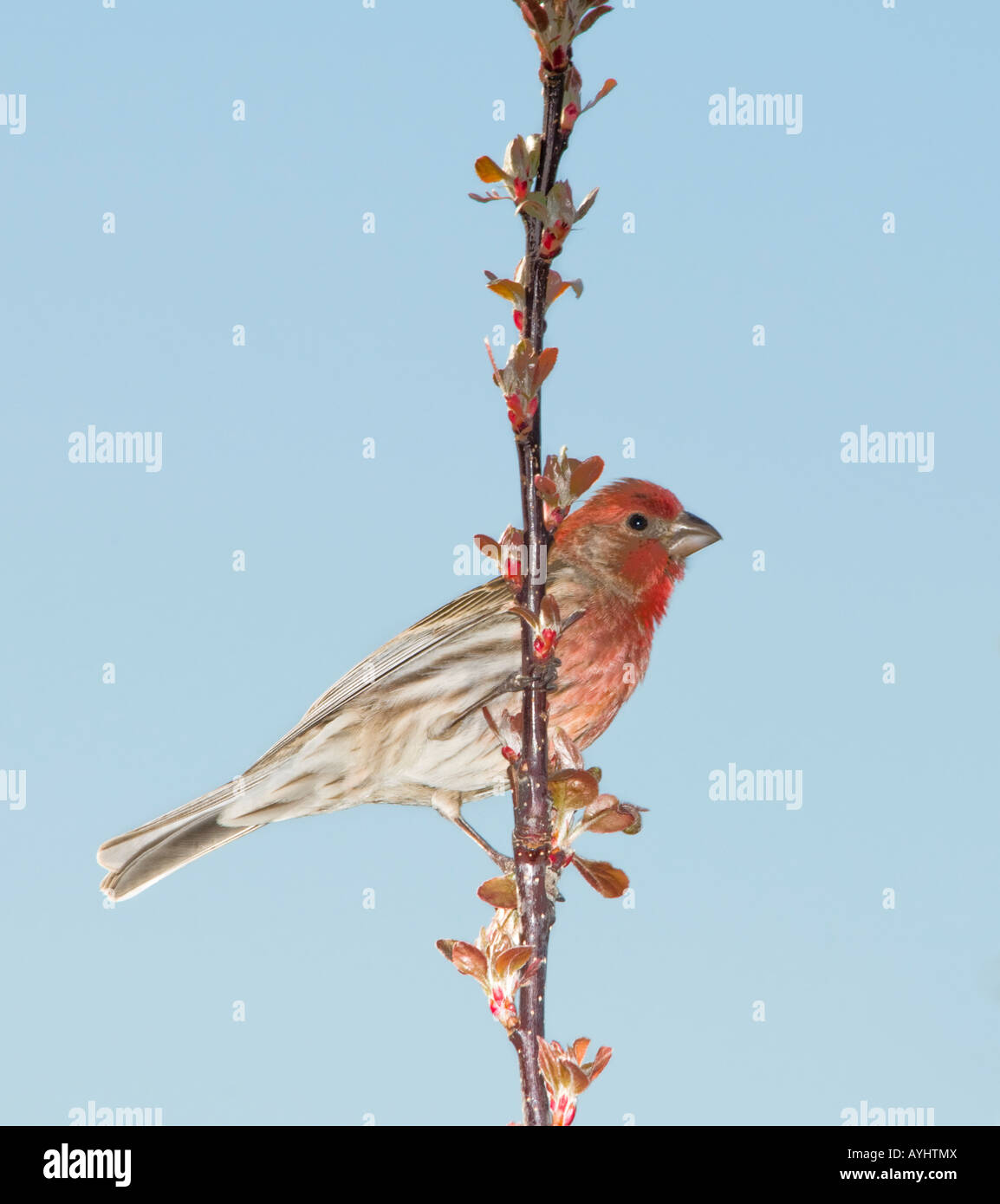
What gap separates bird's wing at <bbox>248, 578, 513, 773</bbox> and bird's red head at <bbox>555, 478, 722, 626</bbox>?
1.38 ft

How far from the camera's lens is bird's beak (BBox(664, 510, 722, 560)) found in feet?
18.8

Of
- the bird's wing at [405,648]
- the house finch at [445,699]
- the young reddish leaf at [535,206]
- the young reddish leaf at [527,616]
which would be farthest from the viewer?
the bird's wing at [405,648]

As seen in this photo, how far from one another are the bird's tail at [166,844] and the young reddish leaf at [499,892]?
2.83 metres

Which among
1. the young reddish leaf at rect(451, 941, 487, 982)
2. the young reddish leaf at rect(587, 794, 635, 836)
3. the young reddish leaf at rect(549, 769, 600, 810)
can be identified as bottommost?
the young reddish leaf at rect(451, 941, 487, 982)

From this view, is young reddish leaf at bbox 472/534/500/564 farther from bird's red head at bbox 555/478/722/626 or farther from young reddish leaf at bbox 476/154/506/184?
bird's red head at bbox 555/478/722/626

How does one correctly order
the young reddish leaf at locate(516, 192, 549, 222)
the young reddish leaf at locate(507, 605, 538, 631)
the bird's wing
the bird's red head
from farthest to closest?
the bird's wing < the bird's red head < the young reddish leaf at locate(507, 605, 538, 631) < the young reddish leaf at locate(516, 192, 549, 222)

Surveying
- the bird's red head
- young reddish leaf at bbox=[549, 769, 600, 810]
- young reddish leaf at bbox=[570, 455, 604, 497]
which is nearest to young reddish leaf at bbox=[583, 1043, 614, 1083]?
young reddish leaf at bbox=[549, 769, 600, 810]

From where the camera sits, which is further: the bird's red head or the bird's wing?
the bird's wing

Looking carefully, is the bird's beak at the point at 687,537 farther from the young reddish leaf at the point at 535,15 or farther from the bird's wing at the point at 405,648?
the young reddish leaf at the point at 535,15

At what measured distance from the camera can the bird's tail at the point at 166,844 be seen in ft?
17.5

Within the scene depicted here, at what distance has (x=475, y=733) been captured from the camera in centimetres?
559

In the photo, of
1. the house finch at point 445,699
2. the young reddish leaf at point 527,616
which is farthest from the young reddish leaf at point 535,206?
the house finch at point 445,699

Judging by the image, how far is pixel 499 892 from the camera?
294 centimetres
